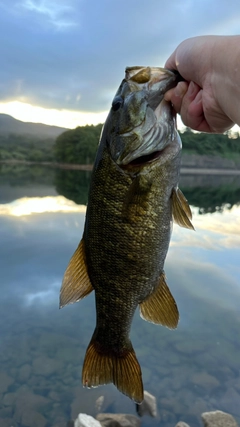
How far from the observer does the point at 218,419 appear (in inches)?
193

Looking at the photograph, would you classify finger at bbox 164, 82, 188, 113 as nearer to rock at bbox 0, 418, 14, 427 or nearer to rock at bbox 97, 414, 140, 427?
rock at bbox 97, 414, 140, 427

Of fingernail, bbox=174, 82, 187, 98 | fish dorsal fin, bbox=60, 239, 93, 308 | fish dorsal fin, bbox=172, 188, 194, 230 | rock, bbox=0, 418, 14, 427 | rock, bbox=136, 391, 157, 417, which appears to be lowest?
rock, bbox=0, 418, 14, 427

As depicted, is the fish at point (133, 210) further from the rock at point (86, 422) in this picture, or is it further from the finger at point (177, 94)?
the rock at point (86, 422)

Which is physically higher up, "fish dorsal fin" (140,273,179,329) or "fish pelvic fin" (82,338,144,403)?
"fish dorsal fin" (140,273,179,329)

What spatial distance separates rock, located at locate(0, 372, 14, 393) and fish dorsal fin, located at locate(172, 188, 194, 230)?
4400 millimetres

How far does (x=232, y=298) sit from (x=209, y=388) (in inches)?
139

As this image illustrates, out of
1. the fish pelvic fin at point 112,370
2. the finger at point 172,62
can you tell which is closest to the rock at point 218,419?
the fish pelvic fin at point 112,370

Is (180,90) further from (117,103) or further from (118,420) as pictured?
(118,420)

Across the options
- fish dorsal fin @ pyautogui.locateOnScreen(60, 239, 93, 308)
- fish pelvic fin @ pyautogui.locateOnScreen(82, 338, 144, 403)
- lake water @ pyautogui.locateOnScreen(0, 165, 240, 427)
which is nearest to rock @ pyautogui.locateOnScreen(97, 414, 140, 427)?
lake water @ pyautogui.locateOnScreen(0, 165, 240, 427)

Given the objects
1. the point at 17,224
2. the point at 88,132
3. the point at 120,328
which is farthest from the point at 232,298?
the point at 88,132

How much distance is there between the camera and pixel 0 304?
7730mm

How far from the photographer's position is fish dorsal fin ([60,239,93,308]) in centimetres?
239

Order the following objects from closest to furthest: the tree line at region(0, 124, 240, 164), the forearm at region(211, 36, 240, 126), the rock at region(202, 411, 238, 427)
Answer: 1. the forearm at region(211, 36, 240, 126)
2. the rock at region(202, 411, 238, 427)
3. the tree line at region(0, 124, 240, 164)

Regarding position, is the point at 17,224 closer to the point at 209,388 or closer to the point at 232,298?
the point at 232,298
